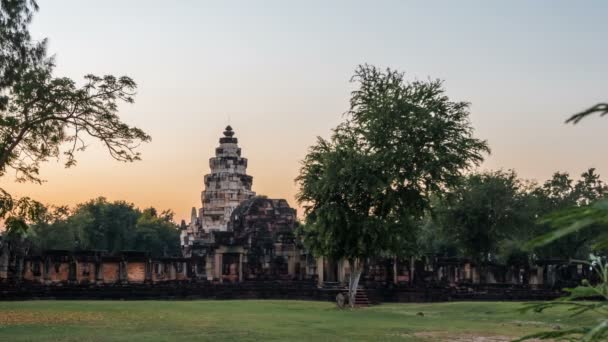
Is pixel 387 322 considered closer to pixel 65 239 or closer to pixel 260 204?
pixel 260 204

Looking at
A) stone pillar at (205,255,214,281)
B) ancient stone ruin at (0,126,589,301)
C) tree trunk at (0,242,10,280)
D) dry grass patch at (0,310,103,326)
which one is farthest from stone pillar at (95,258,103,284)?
dry grass patch at (0,310,103,326)

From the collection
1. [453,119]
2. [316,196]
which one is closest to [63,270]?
[316,196]

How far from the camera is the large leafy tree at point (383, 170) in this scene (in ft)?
112

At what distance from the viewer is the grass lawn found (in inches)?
797

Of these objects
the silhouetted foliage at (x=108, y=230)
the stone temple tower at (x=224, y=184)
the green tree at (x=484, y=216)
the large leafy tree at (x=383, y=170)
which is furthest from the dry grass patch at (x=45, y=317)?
the silhouetted foliage at (x=108, y=230)

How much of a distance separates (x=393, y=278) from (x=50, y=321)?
25.4 metres

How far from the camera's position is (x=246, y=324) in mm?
23656

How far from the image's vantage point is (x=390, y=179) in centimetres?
3381

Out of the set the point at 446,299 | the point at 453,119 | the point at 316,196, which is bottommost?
the point at 446,299

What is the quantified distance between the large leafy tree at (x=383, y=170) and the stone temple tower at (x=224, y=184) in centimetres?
4012

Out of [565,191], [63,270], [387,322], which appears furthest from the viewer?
[565,191]

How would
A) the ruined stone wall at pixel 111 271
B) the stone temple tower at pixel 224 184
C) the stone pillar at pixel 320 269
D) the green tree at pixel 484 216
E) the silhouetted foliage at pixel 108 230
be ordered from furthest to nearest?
1. the silhouetted foliage at pixel 108 230
2. the stone temple tower at pixel 224 184
3. the green tree at pixel 484 216
4. the stone pillar at pixel 320 269
5. the ruined stone wall at pixel 111 271

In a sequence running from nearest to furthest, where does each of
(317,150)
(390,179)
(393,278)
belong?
(390,179) → (317,150) → (393,278)

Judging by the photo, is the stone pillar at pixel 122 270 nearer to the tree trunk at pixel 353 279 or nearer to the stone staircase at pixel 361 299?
the stone staircase at pixel 361 299
